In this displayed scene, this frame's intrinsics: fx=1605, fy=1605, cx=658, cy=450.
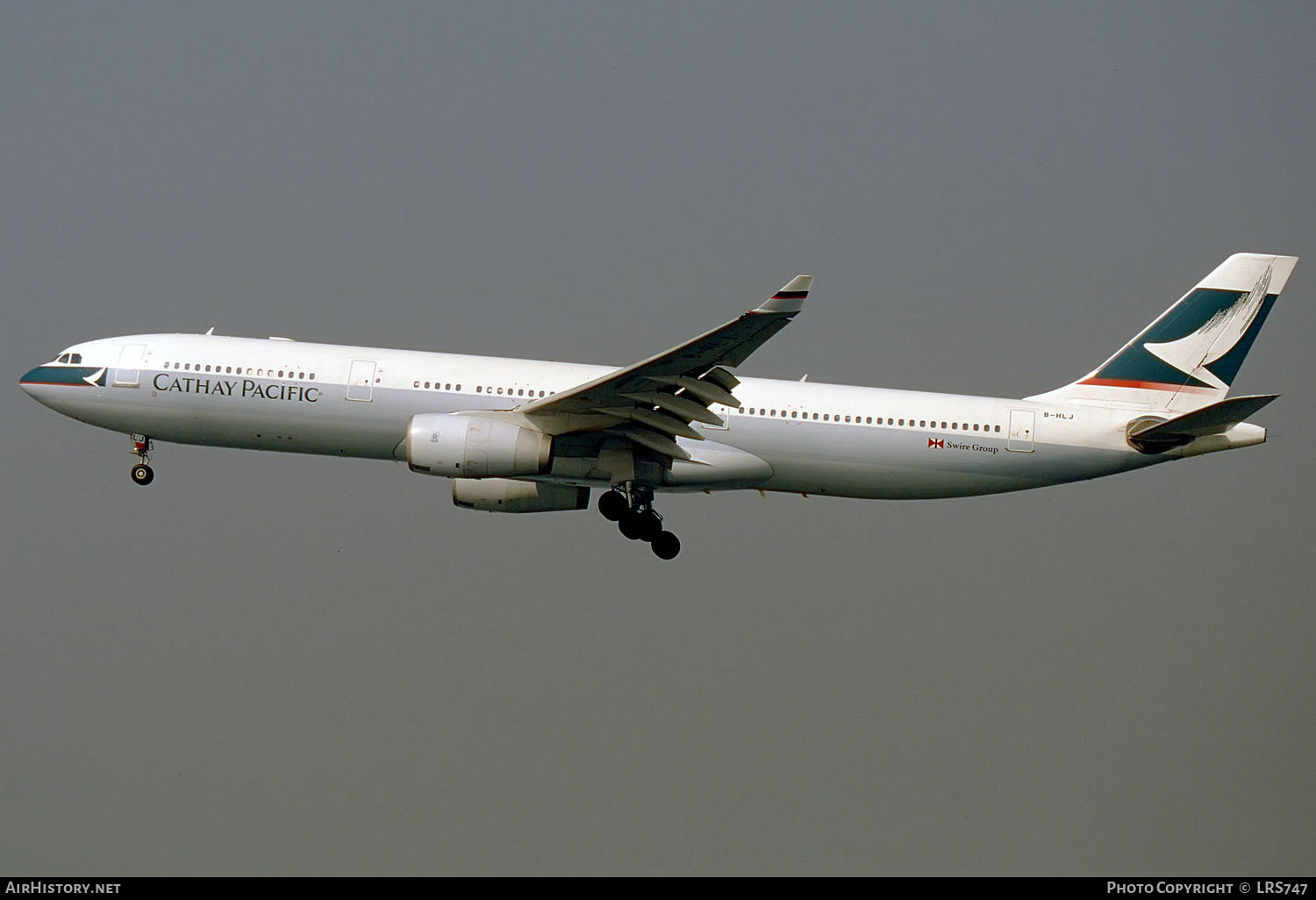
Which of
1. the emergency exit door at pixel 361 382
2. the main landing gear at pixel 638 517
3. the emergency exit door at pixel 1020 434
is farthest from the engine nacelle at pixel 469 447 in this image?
the emergency exit door at pixel 1020 434

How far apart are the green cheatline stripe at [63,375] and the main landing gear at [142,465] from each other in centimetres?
166

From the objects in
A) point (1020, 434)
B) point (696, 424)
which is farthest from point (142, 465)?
point (1020, 434)

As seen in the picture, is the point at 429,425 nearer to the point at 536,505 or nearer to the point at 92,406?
the point at 536,505

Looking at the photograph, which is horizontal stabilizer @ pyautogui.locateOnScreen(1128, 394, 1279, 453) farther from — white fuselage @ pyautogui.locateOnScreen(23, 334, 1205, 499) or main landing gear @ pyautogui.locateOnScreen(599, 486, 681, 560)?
main landing gear @ pyautogui.locateOnScreen(599, 486, 681, 560)

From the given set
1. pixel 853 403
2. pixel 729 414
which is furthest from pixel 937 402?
pixel 729 414

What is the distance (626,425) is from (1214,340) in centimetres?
1363

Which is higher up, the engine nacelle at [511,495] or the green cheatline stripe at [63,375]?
the green cheatline stripe at [63,375]

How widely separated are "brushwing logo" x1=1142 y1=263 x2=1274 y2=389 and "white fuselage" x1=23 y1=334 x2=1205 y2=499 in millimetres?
2308

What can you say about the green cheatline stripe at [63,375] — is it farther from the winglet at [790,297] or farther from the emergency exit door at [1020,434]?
the emergency exit door at [1020,434]

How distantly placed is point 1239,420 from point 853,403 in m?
7.80

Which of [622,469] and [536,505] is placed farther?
[536,505]

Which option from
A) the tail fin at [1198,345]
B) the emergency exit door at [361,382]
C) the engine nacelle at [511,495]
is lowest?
the engine nacelle at [511,495]

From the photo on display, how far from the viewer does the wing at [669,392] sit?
28.8 metres

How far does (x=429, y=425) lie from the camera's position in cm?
3155
